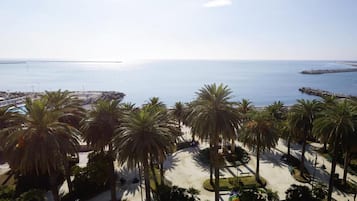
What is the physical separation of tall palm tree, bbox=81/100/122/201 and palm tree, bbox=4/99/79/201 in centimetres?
475

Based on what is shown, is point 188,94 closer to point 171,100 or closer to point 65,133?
point 171,100

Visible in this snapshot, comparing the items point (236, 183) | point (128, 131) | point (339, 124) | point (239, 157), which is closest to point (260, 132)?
point (236, 183)

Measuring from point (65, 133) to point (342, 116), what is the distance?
27.1m

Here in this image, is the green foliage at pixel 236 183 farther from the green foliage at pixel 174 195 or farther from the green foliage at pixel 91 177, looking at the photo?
the green foliage at pixel 91 177

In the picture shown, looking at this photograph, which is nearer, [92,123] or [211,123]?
[211,123]

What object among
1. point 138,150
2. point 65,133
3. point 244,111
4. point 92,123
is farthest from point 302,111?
point 65,133

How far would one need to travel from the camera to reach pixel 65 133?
21938mm

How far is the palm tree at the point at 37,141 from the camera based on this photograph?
2039 centimetres

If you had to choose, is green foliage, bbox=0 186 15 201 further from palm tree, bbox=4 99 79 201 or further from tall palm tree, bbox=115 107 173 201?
tall palm tree, bbox=115 107 173 201

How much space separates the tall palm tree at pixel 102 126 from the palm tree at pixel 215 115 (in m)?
8.70

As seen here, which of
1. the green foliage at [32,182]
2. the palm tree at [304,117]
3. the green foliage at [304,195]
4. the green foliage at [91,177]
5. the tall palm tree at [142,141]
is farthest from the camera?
the palm tree at [304,117]

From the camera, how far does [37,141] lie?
20.6 metres

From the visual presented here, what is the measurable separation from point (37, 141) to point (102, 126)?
7.24 meters

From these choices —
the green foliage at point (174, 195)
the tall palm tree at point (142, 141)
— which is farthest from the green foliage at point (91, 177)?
the green foliage at point (174, 195)
